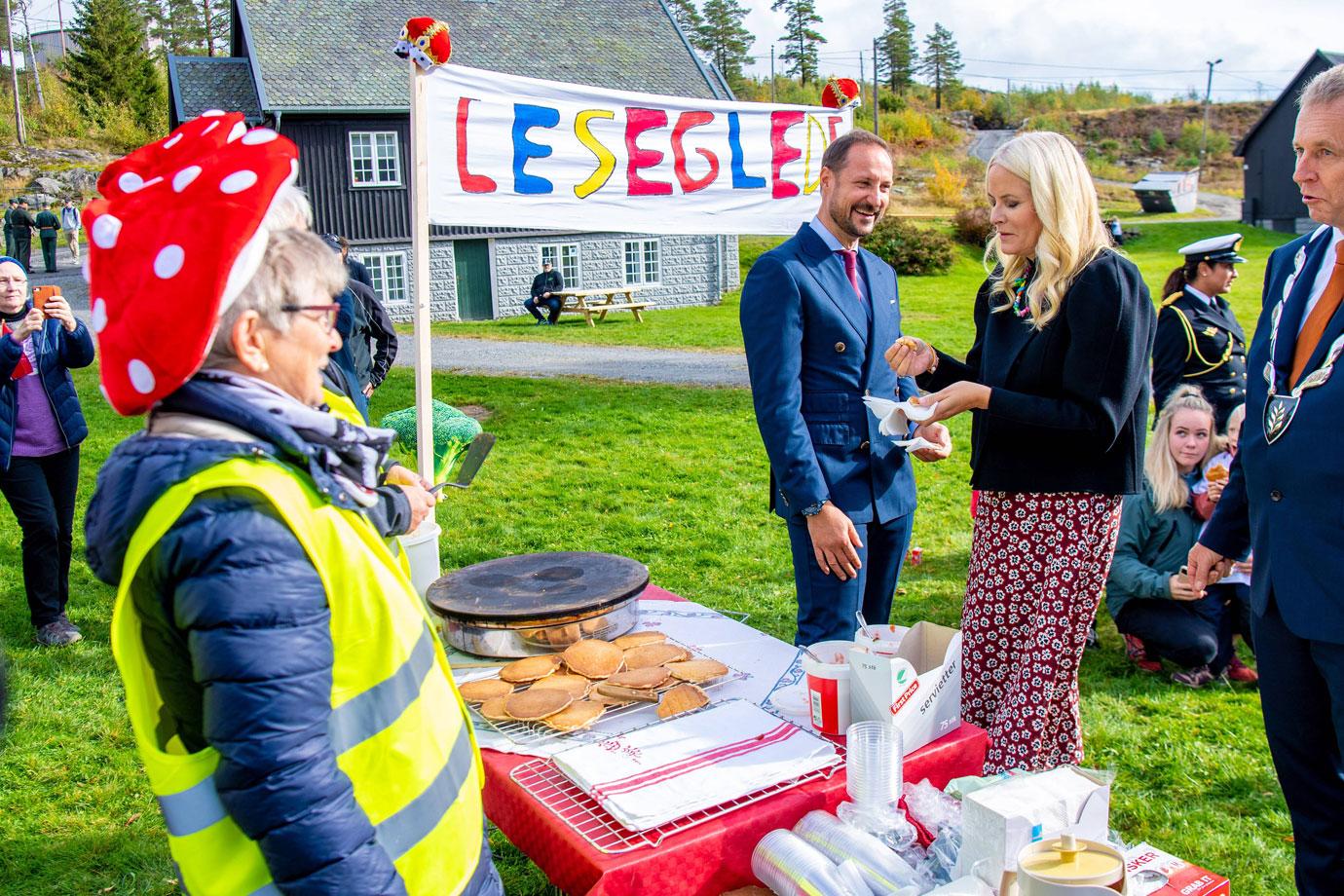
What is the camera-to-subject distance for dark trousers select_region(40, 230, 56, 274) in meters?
23.3

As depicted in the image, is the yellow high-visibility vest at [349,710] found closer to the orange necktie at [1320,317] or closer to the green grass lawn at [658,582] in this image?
the green grass lawn at [658,582]

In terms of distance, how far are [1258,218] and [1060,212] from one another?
3856 cm

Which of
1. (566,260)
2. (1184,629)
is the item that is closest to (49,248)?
(566,260)

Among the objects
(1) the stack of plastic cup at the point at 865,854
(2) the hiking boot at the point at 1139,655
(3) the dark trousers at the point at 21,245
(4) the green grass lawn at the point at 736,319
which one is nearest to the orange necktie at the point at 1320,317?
(1) the stack of plastic cup at the point at 865,854

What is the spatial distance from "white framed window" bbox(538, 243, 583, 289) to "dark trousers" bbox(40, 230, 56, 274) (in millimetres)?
11102

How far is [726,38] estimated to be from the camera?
56688 millimetres

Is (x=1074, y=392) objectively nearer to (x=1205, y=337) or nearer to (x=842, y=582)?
(x=842, y=582)

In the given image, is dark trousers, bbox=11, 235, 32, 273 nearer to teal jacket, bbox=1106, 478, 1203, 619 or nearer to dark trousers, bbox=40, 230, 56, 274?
dark trousers, bbox=40, 230, 56, 274

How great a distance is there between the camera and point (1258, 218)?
3534 cm

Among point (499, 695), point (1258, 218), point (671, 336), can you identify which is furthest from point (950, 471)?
point (1258, 218)

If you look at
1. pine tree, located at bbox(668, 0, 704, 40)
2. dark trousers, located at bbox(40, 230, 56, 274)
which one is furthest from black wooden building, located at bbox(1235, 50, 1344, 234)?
dark trousers, located at bbox(40, 230, 56, 274)

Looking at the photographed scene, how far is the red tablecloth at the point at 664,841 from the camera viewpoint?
1831mm

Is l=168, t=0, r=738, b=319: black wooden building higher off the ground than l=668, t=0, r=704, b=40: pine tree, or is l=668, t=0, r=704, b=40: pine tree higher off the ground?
l=668, t=0, r=704, b=40: pine tree

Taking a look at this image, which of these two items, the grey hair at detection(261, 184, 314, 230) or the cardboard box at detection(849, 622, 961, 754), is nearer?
the grey hair at detection(261, 184, 314, 230)
